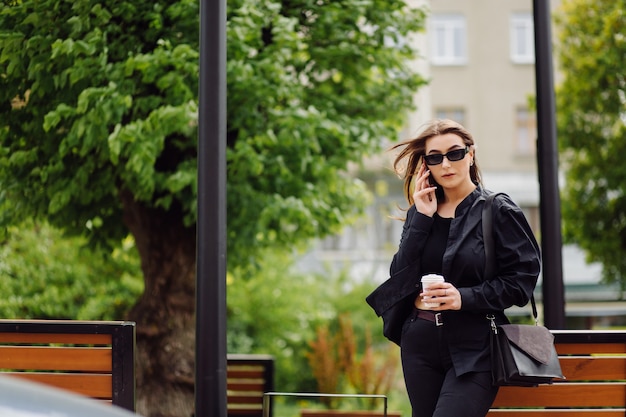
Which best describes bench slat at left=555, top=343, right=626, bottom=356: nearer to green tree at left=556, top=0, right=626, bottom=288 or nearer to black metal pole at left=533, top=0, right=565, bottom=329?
black metal pole at left=533, top=0, right=565, bottom=329

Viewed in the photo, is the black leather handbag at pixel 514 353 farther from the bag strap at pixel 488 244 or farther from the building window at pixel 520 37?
the building window at pixel 520 37

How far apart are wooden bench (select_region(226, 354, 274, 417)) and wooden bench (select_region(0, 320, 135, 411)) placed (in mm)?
3849

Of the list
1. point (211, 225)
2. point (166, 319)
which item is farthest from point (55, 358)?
point (166, 319)

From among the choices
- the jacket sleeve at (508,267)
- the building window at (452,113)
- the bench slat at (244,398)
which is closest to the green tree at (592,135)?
the bench slat at (244,398)

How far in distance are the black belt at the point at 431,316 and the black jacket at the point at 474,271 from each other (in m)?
0.02

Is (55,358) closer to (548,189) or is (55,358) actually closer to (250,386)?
(548,189)

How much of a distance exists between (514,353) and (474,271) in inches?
15.7

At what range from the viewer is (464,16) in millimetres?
28797

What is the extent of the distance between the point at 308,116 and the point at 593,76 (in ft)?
27.2

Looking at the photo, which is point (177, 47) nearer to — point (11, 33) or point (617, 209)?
point (11, 33)

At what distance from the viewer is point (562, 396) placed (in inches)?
193

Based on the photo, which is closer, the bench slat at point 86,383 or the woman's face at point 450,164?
the woman's face at point 450,164

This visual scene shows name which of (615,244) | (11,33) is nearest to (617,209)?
(615,244)

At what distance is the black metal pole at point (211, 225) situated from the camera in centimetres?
462
